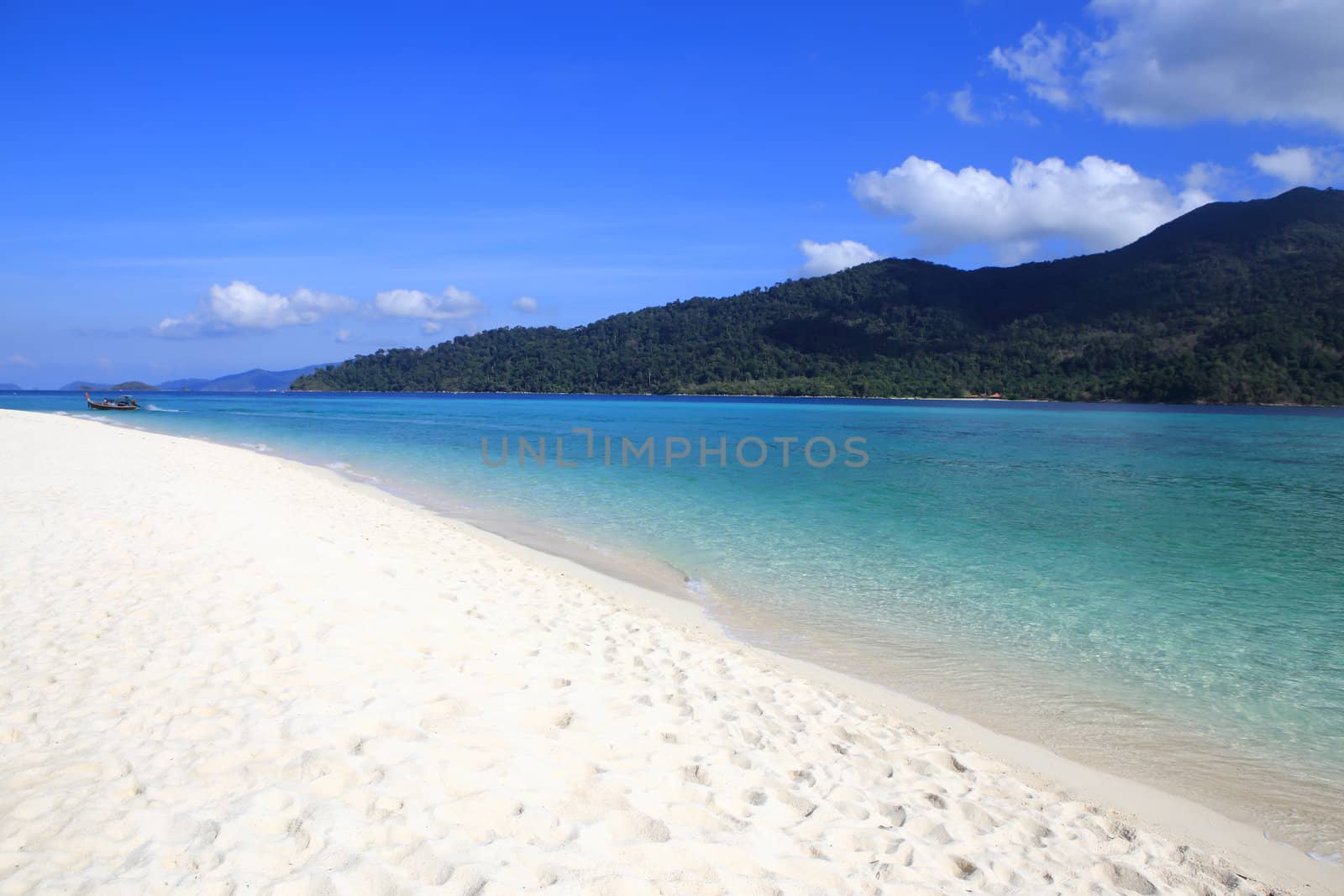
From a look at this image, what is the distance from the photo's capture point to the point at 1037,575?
10508 millimetres

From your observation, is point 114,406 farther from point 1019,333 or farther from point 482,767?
point 1019,333

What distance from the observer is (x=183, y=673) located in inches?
188

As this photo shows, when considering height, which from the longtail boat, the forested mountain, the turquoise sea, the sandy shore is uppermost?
the forested mountain

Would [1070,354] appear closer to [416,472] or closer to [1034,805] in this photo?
[416,472]

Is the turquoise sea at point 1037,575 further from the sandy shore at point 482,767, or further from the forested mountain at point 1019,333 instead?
the forested mountain at point 1019,333

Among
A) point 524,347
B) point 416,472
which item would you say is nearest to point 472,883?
point 416,472

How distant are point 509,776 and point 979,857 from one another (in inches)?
90.5

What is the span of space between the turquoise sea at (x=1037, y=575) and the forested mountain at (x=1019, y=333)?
66.3 meters

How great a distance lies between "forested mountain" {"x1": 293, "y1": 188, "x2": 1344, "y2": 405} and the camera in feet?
261

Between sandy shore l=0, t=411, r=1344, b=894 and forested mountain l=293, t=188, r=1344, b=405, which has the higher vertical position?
forested mountain l=293, t=188, r=1344, b=405

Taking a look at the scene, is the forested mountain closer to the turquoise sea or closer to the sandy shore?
the turquoise sea

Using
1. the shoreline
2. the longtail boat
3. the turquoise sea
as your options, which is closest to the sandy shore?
the turquoise sea

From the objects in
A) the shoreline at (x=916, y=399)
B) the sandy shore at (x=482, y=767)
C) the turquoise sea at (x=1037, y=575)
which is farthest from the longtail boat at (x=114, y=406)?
the shoreline at (x=916, y=399)

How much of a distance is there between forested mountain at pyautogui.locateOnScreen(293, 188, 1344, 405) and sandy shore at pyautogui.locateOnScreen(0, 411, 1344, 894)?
9090 centimetres
